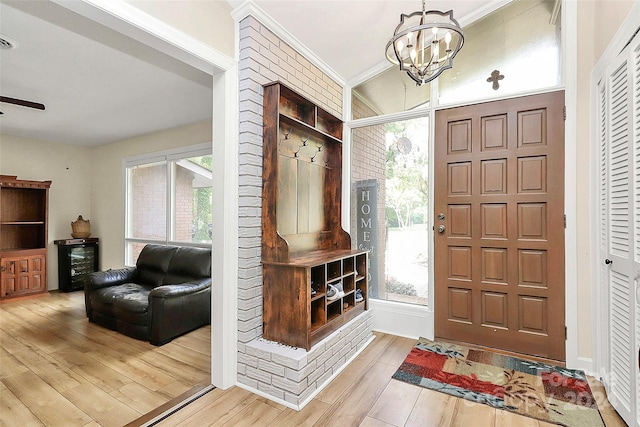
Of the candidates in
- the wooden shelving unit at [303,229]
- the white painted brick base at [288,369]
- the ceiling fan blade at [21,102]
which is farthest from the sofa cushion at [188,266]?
the ceiling fan blade at [21,102]

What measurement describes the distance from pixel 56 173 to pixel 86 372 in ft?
14.7

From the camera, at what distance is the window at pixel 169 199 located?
445cm

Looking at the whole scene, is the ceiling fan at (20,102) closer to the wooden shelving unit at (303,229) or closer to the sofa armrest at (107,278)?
the sofa armrest at (107,278)

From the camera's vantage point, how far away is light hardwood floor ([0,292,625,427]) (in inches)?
73.3

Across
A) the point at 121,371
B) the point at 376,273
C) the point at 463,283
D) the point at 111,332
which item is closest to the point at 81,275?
the point at 111,332

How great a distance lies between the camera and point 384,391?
2.14 m

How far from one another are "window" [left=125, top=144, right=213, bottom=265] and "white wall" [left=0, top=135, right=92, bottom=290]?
4.07 feet

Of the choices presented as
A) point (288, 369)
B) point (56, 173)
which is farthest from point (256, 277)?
point (56, 173)

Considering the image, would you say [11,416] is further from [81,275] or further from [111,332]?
[81,275]

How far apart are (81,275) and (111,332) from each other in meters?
2.76

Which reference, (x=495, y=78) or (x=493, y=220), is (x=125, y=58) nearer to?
(x=495, y=78)

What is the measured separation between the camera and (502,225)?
270 cm

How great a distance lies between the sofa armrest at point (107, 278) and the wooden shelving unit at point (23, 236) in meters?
1.85

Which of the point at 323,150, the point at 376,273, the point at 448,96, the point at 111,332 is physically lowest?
the point at 111,332
